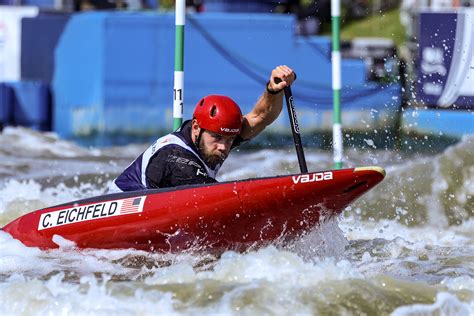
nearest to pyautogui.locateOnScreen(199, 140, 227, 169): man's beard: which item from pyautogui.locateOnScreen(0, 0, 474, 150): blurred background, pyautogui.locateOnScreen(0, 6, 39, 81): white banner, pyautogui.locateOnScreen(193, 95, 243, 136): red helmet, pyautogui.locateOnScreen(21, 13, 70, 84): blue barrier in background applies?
pyautogui.locateOnScreen(193, 95, 243, 136): red helmet

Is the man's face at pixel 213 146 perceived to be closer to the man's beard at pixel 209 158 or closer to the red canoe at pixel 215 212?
the man's beard at pixel 209 158

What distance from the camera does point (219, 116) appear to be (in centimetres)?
578

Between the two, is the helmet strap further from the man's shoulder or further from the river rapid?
the river rapid

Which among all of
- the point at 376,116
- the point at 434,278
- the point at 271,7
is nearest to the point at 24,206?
the point at 434,278

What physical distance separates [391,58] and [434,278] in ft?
21.0

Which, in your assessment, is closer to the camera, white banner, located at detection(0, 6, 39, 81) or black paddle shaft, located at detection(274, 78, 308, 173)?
black paddle shaft, located at detection(274, 78, 308, 173)

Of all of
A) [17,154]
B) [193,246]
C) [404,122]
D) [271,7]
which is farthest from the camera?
[271,7]

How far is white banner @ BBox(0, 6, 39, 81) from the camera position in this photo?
14805 millimetres

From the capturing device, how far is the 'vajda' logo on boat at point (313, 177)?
17.6ft

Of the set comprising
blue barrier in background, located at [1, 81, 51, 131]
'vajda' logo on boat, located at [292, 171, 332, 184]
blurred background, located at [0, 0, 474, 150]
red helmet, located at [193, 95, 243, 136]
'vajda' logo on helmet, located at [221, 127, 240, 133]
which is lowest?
blue barrier in background, located at [1, 81, 51, 131]

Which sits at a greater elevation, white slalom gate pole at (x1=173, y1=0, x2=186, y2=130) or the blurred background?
white slalom gate pole at (x1=173, y1=0, x2=186, y2=130)

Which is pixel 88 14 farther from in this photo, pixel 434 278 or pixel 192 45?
pixel 434 278

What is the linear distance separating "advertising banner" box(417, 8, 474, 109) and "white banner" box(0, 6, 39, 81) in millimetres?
6009

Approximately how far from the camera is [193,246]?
19.1ft
